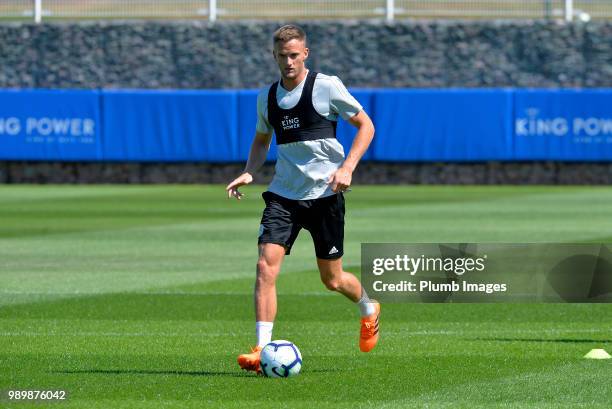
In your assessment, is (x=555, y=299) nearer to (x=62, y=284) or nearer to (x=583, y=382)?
(x=583, y=382)

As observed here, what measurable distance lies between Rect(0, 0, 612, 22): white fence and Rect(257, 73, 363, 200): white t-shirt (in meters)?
29.1

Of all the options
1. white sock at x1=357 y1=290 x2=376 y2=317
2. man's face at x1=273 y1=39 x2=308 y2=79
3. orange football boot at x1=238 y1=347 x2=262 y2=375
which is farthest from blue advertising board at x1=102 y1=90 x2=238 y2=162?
orange football boot at x1=238 y1=347 x2=262 y2=375

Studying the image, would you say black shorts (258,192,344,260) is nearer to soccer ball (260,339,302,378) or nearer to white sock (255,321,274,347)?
white sock (255,321,274,347)

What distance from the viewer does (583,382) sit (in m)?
9.10

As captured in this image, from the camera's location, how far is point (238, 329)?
12016 millimetres

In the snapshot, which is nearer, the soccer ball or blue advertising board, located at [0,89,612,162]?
the soccer ball

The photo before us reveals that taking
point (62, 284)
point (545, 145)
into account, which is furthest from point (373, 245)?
point (545, 145)

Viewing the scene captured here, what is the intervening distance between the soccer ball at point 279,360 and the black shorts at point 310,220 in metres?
0.70

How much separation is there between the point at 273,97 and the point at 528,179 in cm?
2785

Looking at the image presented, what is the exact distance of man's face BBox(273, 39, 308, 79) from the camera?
9531 mm

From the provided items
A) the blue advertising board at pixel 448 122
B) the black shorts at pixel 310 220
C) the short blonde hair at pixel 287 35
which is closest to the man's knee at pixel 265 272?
the black shorts at pixel 310 220

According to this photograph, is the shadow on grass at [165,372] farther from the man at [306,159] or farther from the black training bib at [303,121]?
the black training bib at [303,121]

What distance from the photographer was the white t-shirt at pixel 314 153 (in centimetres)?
978

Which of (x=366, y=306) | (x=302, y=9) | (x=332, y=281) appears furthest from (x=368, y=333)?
(x=302, y=9)
